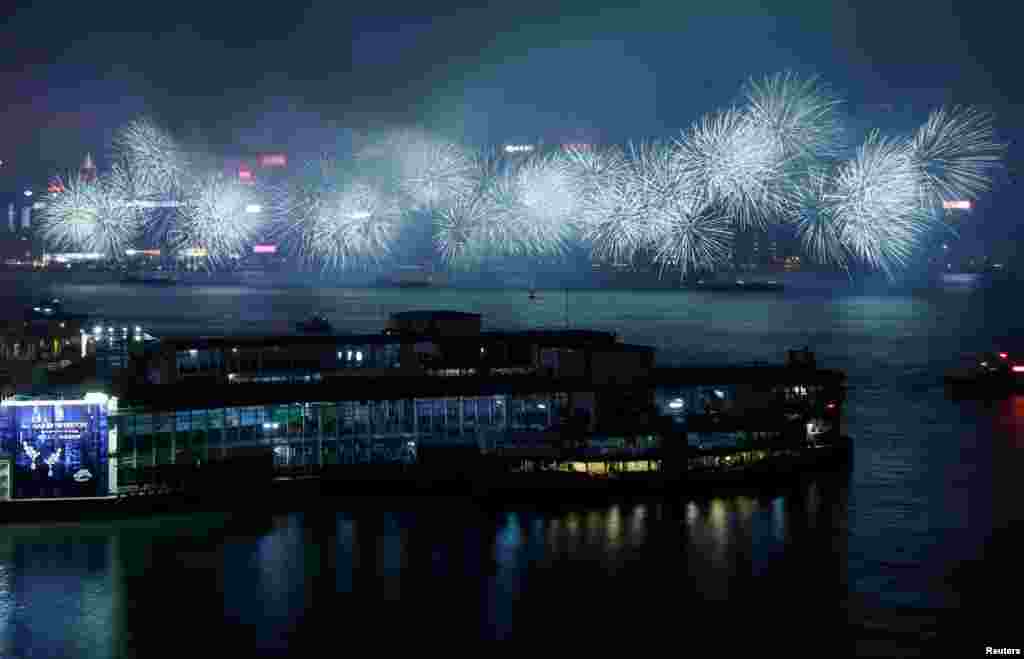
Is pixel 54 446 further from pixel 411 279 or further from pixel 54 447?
pixel 411 279

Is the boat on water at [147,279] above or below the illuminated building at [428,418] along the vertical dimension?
above

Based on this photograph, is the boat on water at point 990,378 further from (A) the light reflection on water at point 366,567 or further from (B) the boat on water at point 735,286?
(B) the boat on water at point 735,286

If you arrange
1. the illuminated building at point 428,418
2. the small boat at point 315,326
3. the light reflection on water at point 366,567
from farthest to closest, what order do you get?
the small boat at point 315,326 < the illuminated building at point 428,418 < the light reflection on water at point 366,567

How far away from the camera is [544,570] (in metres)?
9.44

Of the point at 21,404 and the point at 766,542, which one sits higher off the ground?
the point at 21,404

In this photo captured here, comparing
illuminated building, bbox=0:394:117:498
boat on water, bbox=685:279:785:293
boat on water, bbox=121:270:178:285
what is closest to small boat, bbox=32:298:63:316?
illuminated building, bbox=0:394:117:498

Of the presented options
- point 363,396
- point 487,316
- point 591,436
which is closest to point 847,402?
point 591,436

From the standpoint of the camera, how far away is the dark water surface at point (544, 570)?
27.0ft

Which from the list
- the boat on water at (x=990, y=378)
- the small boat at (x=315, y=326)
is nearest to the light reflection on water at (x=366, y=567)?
the boat on water at (x=990, y=378)

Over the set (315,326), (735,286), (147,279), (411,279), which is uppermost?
(147,279)

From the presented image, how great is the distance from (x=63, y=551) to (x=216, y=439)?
6.33 ft

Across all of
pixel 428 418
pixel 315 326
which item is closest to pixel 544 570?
pixel 428 418

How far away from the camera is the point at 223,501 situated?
1057 cm

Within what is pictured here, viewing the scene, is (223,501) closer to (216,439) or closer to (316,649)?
(216,439)
